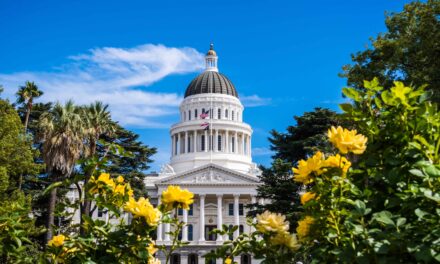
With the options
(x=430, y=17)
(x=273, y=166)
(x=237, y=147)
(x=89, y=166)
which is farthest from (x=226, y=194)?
(x=89, y=166)

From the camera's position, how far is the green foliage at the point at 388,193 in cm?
355

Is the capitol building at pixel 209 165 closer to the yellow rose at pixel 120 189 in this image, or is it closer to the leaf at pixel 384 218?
the yellow rose at pixel 120 189

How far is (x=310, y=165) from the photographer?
14.3 feet

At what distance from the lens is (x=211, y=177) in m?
80.3

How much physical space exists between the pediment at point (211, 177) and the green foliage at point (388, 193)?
75.4 metres

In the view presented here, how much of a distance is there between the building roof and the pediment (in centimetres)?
2501

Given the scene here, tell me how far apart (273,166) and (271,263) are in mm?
33978

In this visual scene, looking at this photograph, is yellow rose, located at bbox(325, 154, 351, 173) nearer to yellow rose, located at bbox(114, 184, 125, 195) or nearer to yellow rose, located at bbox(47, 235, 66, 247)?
yellow rose, located at bbox(114, 184, 125, 195)

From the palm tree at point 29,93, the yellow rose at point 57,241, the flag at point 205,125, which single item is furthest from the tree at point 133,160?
the yellow rose at point 57,241

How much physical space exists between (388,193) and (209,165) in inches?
2985

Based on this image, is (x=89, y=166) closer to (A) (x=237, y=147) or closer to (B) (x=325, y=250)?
(B) (x=325, y=250)

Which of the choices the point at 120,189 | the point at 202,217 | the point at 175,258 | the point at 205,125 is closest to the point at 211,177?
the point at 202,217

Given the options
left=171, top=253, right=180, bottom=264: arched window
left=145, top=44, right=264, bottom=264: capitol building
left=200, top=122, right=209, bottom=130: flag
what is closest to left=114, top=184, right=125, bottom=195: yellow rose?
left=145, top=44, right=264, bottom=264: capitol building

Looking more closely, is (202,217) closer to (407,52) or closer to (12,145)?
(12,145)
